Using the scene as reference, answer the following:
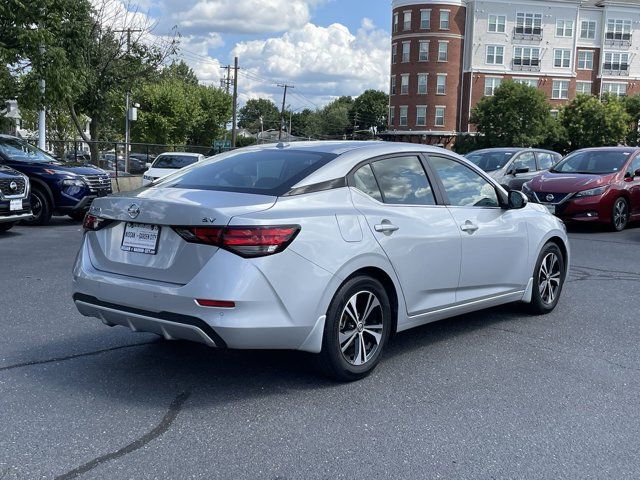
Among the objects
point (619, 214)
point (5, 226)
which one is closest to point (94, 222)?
point (5, 226)

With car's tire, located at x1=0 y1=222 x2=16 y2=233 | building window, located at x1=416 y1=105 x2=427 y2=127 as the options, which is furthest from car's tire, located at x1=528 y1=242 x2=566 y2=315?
building window, located at x1=416 y1=105 x2=427 y2=127

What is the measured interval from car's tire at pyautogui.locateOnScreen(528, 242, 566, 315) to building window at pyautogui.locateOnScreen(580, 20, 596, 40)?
7185 cm

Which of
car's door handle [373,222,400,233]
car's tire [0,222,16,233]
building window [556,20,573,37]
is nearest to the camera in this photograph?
car's door handle [373,222,400,233]

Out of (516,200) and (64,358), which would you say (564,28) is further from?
(64,358)

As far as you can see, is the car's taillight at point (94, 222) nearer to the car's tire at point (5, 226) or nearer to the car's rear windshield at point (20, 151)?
the car's tire at point (5, 226)

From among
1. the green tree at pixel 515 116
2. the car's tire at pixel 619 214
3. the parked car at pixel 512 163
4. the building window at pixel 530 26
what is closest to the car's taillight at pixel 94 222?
the car's tire at pixel 619 214

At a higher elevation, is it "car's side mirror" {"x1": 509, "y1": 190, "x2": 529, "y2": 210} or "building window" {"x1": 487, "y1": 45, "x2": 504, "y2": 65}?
"building window" {"x1": 487, "y1": 45, "x2": 504, "y2": 65}

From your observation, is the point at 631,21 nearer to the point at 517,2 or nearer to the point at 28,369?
the point at 517,2

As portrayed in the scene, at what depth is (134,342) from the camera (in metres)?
5.49

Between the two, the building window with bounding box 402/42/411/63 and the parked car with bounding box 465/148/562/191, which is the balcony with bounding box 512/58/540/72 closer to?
the building window with bounding box 402/42/411/63

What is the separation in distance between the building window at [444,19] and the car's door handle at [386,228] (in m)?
67.2

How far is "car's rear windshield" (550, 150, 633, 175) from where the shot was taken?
13891mm

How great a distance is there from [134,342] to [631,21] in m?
76.7

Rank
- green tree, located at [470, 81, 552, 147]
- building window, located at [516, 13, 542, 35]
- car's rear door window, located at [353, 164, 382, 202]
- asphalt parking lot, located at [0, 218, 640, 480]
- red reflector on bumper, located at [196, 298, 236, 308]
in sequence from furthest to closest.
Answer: building window, located at [516, 13, 542, 35] < green tree, located at [470, 81, 552, 147] < car's rear door window, located at [353, 164, 382, 202] < red reflector on bumper, located at [196, 298, 236, 308] < asphalt parking lot, located at [0, 218, 640, 480]
